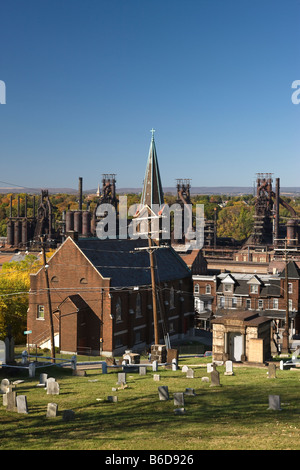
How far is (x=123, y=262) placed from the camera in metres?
Result: 54.5

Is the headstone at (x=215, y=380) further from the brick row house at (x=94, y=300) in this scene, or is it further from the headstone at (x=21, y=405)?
the brick row house at (x=94, y=300)

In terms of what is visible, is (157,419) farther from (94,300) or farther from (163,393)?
(94,300)

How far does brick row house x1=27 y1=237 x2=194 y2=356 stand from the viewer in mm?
49250

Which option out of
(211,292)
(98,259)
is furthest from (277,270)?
(98,259)

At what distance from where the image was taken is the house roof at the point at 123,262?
51.0m

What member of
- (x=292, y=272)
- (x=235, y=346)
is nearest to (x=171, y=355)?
(x=235, y=346)

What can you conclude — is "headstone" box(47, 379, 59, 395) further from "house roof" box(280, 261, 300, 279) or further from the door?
"house roof" box(280, 261, 300, 279)

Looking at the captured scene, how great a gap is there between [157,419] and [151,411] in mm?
1571

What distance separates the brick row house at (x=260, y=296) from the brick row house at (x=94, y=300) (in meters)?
13.8

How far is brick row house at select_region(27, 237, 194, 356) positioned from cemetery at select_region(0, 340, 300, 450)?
16.8 meters

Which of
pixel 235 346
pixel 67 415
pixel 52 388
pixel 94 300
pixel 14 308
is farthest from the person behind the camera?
pixel 14 308

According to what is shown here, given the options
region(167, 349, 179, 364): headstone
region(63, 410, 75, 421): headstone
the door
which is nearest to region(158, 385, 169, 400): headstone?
region(63, 410, 75, 421): headstone
